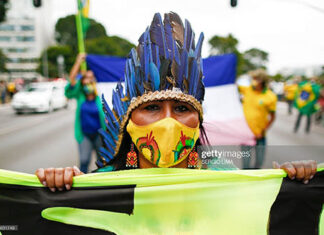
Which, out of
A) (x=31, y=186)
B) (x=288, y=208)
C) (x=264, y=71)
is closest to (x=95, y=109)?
(x=264, y=71)

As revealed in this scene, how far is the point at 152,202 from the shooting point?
1499 mm

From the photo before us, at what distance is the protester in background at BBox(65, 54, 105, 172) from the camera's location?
415cm

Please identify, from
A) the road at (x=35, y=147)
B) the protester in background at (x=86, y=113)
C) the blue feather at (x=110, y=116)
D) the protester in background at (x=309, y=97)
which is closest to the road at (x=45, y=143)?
the road at (x=35, y=147)

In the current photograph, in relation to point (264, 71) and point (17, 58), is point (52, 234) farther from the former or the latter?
point (17, 58)

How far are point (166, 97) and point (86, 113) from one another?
284cm

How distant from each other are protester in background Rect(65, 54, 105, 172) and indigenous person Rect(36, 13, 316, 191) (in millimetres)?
2541

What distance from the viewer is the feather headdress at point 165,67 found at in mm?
1606

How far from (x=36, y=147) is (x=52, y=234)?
6.74 m

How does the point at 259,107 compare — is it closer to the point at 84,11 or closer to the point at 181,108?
the point at 84,11

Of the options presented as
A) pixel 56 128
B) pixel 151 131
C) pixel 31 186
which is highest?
pixel 151 131

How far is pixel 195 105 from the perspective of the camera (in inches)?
64.8
